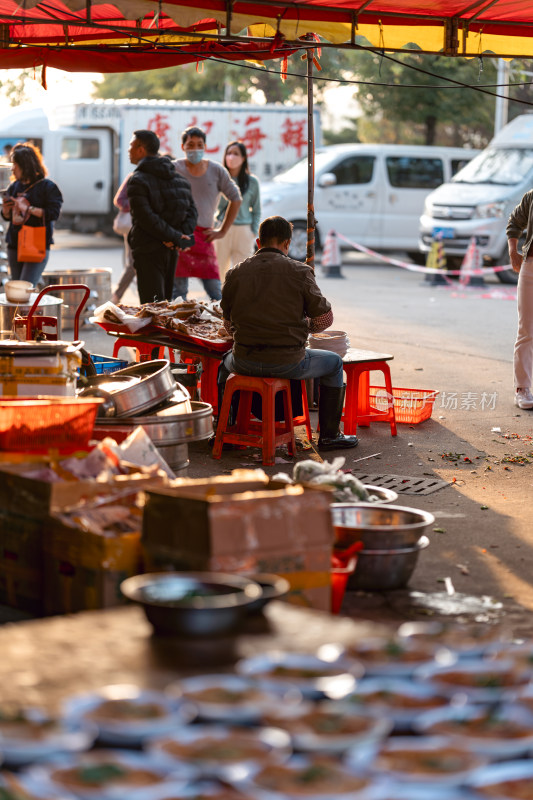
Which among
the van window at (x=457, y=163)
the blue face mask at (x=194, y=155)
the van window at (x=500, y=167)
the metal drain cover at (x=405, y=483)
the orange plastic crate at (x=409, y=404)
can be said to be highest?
the van window at (x=457, y=163)

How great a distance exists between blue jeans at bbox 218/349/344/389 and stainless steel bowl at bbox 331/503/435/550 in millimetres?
2265

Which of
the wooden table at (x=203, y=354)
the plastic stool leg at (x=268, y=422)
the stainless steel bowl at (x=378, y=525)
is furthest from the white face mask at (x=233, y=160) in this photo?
the stainless steel bowl at (x=378, y=525)

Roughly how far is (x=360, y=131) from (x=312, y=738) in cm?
4175

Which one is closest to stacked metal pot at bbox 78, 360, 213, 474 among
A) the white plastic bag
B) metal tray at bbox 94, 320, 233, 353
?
metal tray at bbox 94, 320, 233, 353

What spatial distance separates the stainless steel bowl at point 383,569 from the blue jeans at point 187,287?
6.15 meters

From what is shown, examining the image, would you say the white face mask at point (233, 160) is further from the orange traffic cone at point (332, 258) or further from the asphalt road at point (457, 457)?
the orange traffic cone at point (332, 258)

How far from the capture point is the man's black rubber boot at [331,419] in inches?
302

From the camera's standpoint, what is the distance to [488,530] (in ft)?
19.7

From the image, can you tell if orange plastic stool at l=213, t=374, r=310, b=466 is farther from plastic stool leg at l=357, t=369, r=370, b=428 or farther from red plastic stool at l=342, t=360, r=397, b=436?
plastic stool leg at l=357, t=369, r=370, b=428

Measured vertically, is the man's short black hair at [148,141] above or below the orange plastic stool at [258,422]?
above

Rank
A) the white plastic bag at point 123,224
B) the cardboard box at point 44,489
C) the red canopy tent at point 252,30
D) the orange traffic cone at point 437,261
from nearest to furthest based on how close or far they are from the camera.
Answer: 1. the cardboard box at point 44,489
2. the red canopy tent at point 252,30
3. the white plastic bag at point 123,224
4. the orange traffic cone at point 437,261

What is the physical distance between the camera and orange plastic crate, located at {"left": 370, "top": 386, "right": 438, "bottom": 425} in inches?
339

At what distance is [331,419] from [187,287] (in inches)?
150

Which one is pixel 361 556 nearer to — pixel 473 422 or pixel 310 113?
pixel 473 422
